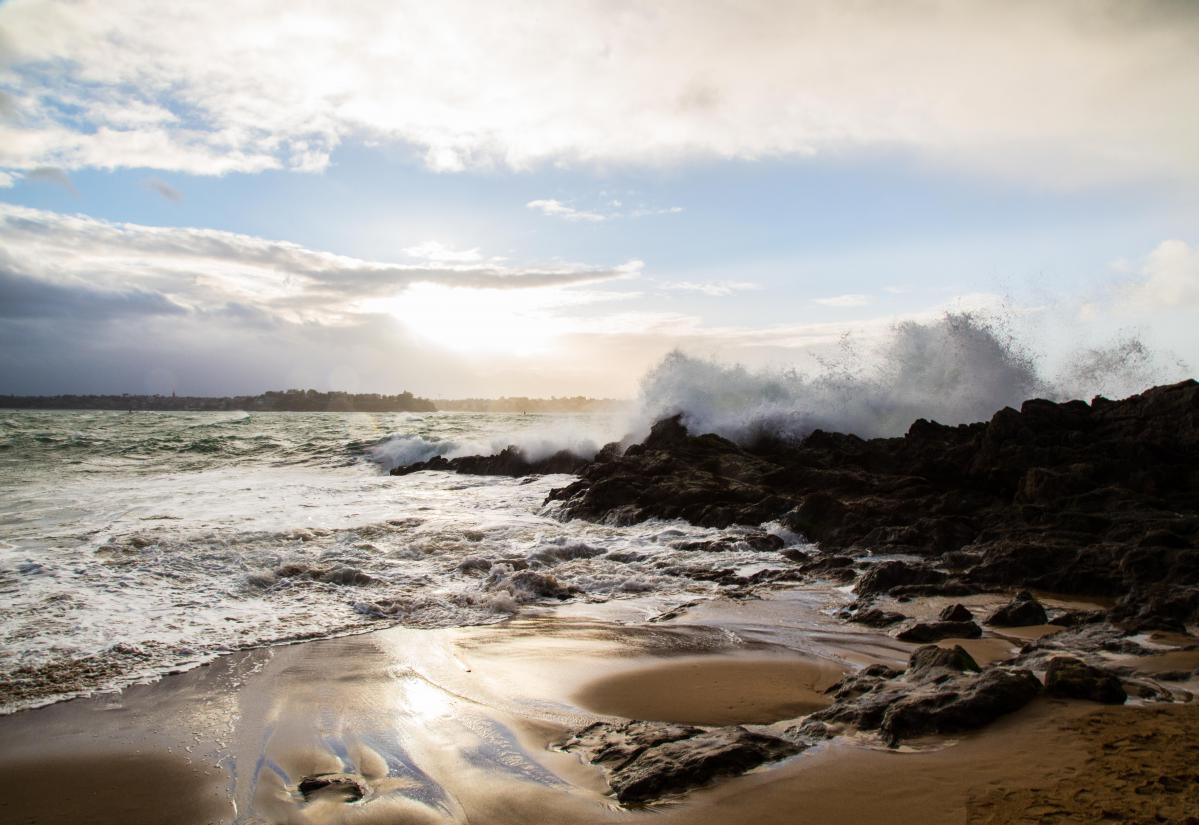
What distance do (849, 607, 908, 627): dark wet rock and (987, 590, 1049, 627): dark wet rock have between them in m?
0.71

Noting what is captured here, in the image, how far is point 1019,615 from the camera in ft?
19.7

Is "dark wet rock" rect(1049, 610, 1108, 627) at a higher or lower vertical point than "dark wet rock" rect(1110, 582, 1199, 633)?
lower

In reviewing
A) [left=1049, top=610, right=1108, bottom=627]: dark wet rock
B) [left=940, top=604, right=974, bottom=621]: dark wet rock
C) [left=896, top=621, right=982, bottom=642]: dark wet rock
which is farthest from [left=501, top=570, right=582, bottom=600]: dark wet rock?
[left=1049, top=610, right=1108, bottom=627]: dark wet rock

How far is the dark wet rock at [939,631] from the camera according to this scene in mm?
5656

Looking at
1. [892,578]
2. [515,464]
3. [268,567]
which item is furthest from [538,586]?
[515,464]

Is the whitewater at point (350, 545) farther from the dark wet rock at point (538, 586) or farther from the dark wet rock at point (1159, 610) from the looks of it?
the dark wet rock at point (1159, 610)

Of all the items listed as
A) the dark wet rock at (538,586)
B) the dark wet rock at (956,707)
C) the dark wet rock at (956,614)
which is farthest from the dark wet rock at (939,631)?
the dark wet rock at (538,586)

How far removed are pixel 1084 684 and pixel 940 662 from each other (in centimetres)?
70

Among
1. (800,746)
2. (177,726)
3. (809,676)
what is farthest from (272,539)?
(800,746)

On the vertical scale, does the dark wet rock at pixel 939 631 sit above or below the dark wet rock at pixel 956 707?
below

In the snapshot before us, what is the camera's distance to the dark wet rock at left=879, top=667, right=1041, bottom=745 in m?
3.63

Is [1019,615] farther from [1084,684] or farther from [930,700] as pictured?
[930,700]

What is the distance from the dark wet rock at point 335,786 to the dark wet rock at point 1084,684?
3630 millimetres

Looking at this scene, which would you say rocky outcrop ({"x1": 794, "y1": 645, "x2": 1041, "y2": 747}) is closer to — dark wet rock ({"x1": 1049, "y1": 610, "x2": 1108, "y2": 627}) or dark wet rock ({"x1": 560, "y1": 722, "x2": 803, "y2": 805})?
dark wet rock ({"x1": 560, "y1": 722, "x2": 803, "y2": 805})
